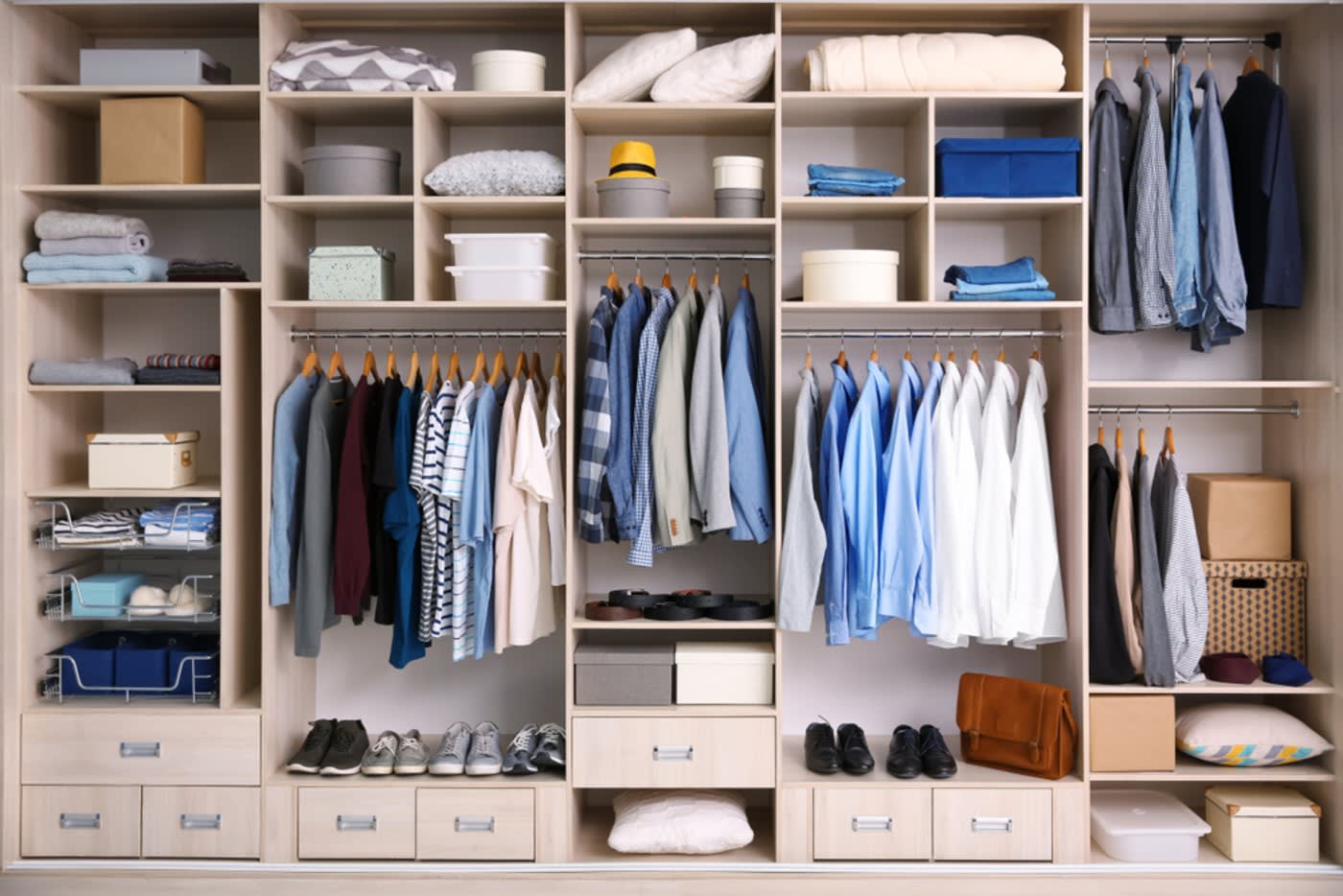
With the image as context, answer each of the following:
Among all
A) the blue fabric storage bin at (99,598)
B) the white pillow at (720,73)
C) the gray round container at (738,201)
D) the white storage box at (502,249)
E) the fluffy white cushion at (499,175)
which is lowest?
the blue fabric storage bin at (99,598)

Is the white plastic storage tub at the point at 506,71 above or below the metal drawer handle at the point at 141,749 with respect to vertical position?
above

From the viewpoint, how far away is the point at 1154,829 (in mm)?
3570

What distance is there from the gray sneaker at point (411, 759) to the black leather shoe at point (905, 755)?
1.47 m

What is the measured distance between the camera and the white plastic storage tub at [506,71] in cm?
364

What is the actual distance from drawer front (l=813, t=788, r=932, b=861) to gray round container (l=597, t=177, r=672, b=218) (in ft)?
6.16

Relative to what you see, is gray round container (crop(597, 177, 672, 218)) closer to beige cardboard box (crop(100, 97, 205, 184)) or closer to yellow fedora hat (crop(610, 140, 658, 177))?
yellow fedora hat (crop(610, 140, 658, 177))

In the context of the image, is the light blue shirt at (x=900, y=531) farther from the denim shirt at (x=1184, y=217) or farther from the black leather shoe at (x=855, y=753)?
the denim shirt at (x=1184, y=217)

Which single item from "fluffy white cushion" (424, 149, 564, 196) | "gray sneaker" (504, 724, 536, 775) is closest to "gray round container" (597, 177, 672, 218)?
"fluffy white cushion" (424, 149, 564, 196)

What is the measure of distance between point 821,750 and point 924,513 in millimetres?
820

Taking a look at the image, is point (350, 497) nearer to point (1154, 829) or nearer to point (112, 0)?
point (112, 0)

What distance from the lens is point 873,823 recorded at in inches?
141

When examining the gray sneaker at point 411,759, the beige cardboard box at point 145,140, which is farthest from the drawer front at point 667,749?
the beige cardboard box at point 145,140

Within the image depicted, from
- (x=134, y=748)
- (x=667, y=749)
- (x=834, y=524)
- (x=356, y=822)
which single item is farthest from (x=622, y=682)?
(x=134, y=748)

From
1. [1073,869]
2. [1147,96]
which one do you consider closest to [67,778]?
[1073,869]
